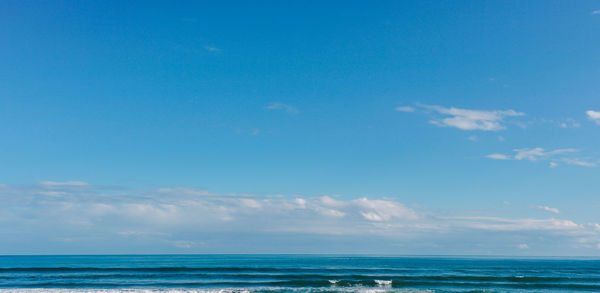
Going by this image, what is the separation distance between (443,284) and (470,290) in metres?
4.26

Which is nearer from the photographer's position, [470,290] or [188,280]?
[470,290]

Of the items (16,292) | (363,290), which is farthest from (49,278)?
(363,290)

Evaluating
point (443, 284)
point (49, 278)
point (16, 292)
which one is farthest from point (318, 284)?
point (49, 278)

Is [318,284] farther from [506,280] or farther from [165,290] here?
[506,280]

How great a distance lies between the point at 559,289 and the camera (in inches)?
1417

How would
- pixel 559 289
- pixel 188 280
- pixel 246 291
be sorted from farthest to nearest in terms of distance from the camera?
1. pixel 188 280
2. pixel 559 289
3. pixel 246 291

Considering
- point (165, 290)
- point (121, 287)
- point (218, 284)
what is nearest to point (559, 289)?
point (218, 284)

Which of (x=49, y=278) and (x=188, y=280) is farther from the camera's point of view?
(x=49, y=278)

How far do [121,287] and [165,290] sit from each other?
550 cm

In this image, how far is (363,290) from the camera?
107ft

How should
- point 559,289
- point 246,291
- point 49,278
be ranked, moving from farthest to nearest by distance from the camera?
point 49,278, point 559,289, point 246,291

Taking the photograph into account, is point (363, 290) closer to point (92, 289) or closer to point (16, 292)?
point (92, 289)

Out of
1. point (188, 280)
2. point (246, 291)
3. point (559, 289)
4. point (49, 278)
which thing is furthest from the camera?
point (49, 278)

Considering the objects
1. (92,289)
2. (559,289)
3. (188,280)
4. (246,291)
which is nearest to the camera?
(246,291)
